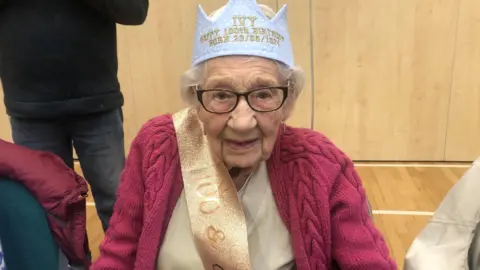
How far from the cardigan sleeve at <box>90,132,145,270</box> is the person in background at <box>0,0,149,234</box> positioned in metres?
0.52

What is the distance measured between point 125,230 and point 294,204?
1.33 ft

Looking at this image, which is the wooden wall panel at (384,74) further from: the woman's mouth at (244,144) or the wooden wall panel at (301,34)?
the woman's mouth at (244,144)

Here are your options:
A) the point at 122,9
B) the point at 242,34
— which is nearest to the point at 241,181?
the point at 242,34

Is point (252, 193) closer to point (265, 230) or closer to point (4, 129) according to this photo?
point (265, 230)

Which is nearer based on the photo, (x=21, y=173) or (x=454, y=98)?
(x=21, y=173)

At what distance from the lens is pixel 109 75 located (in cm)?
166

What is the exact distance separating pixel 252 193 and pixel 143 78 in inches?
97.2

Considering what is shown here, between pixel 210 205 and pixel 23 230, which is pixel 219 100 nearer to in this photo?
pixel 210 205

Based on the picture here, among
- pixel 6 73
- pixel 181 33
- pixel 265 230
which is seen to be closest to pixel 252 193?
pixel 265 230

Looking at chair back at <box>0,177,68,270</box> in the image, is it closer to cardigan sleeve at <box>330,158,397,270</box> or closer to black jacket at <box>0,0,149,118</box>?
black jacket at <box>0,0,149,118</box>

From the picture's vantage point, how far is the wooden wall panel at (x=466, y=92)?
3156mm

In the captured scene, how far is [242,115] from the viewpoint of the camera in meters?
1.07

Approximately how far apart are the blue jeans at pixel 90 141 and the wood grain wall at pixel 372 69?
1413 mm

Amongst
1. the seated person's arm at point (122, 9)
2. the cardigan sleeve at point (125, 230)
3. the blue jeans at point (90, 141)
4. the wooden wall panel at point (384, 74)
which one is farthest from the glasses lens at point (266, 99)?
the wooden wall panel at point (384, 74)
